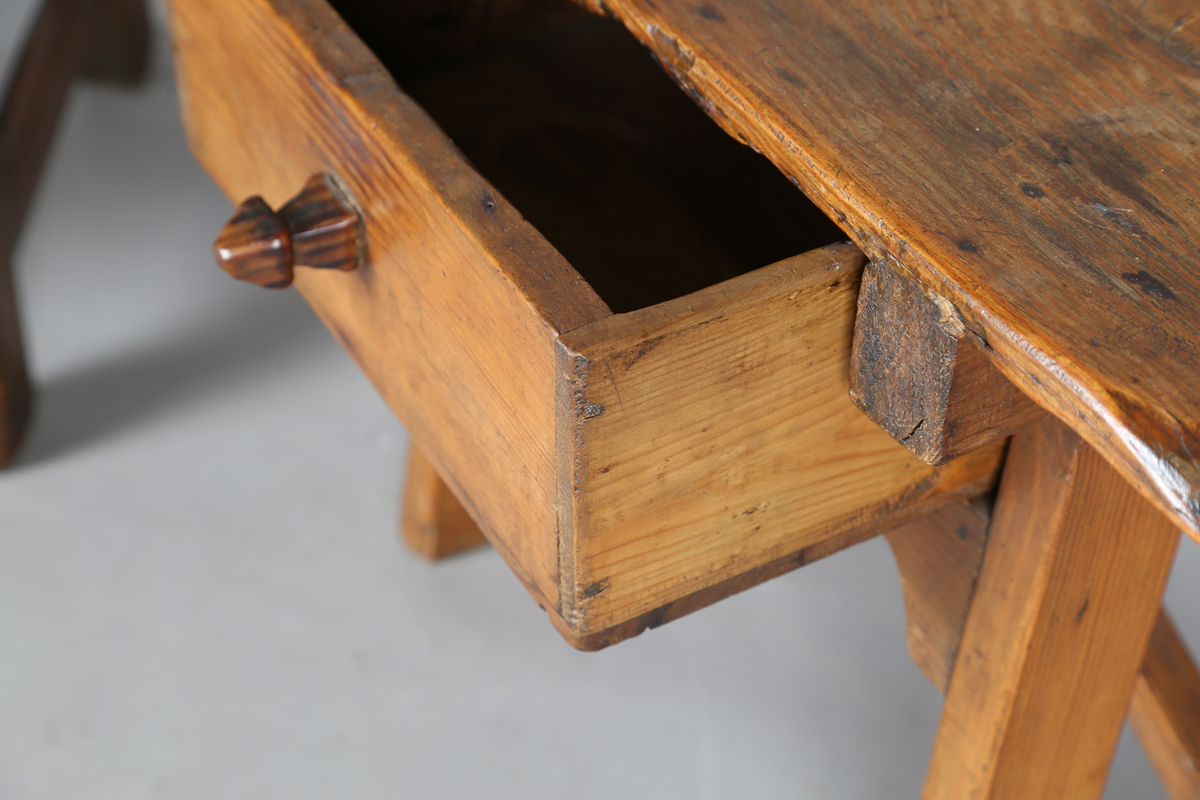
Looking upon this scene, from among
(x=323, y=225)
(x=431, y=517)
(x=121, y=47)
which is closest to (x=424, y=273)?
(x=323, y=225)

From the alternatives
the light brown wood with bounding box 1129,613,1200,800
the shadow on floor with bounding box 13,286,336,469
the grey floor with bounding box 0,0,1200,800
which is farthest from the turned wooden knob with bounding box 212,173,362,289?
the shadow on floor with bounding box 13,286,336,469

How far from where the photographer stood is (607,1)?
27.2 inches

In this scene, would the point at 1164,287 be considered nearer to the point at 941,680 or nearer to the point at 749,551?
the point at 749,551

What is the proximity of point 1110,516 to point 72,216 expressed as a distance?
57.0 inches

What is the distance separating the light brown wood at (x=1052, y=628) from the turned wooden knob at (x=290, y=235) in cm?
40

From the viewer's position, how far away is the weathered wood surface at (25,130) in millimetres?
1363

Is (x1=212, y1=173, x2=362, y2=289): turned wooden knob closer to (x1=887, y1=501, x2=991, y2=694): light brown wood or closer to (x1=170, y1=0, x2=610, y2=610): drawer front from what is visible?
(x1=170, y1=0, x2=610, y2=610): drawer front

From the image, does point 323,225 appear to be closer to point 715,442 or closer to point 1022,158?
point 715,442

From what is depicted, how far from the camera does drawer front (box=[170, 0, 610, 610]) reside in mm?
579

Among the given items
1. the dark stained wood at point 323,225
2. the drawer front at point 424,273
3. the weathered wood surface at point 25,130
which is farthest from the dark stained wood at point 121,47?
the dark stained wood at point 323,225

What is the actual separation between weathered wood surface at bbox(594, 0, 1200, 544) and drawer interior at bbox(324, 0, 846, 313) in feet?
0.75

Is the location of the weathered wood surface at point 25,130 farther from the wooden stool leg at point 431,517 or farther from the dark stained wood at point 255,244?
the dark stained wood at point 255,244

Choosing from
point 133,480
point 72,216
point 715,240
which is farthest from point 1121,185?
point 72,216

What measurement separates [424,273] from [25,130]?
103 centimetres
